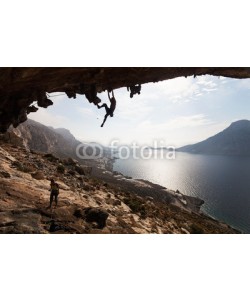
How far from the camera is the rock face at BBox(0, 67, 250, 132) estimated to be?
11.3 metres

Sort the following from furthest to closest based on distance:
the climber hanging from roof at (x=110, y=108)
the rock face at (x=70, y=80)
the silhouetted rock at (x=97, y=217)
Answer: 1. the silhouetted rock at (x=97, y=217)
2. the climber hanging from roof at (x=110, y=108)
3. the rock face at (x=70, y=80)

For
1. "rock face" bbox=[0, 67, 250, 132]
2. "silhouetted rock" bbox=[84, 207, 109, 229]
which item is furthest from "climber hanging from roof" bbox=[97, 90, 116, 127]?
"silhouetted rock" bbox=[84, 207, 109, 229]

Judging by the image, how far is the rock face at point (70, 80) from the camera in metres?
11.3

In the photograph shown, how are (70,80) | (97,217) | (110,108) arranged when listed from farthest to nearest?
(97,217) < (110,108) < (70,80)

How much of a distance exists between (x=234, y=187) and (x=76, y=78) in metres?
111

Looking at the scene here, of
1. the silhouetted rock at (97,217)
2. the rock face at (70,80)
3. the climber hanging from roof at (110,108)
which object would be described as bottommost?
the silhouetted rock at (97,217)

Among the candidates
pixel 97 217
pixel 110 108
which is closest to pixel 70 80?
pixel 110 108

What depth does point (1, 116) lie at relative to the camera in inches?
611

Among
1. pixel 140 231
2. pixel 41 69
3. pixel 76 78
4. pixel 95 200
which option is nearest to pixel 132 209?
pixel 95 200

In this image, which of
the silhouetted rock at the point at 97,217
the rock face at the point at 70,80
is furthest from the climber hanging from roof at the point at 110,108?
the silhouetted rock at the point at 97,217

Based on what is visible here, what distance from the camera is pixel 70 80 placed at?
12.6 meters

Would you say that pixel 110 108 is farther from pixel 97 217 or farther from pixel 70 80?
pixel 97 217

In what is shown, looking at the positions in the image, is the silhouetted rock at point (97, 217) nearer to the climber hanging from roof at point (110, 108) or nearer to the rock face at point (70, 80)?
the climber hanging from roof at point (110, 108)
